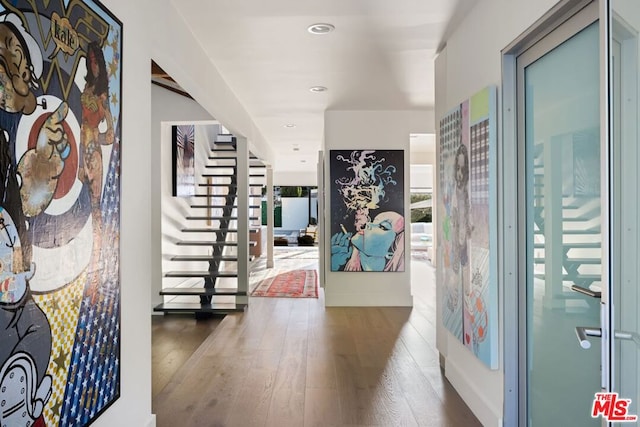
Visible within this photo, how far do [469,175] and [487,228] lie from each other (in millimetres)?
416

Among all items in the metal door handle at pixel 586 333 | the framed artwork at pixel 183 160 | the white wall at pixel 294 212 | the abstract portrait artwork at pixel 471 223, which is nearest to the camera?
the metal door handle at pixel 586 333

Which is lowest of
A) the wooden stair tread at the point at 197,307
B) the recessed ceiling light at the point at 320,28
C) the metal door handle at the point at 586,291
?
the wooden stair tread at the point at 197,307

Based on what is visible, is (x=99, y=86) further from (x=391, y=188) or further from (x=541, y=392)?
(x=391, y=188)

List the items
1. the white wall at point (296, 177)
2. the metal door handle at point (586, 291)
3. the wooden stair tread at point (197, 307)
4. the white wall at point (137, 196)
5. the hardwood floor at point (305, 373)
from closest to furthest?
the metal door handle at point (586, 291) < the white wall at point (137, 196) < the hardwood floor at point (305, 373) < the wooden stair tread at point (197, 307) < the white wall at point (296, 177)

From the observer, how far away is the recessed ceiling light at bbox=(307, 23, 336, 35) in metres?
2.87

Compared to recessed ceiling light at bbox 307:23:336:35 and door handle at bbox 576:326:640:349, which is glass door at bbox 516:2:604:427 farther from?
recessed ceiling light at bbox 307:23:336:35

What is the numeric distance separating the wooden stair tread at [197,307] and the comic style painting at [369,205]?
1.36m

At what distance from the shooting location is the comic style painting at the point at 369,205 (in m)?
5.53

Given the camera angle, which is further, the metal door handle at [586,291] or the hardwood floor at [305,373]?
the hardwood floor at [305,373]

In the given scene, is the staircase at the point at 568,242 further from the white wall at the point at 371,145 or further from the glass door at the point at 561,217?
the white wall at the point at 371,145

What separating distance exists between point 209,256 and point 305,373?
10.5 feet

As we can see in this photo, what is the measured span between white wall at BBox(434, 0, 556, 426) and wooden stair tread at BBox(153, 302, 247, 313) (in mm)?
2848

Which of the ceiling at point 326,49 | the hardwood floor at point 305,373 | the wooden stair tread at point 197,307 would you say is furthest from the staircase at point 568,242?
the wooden stair tread at point 197,307

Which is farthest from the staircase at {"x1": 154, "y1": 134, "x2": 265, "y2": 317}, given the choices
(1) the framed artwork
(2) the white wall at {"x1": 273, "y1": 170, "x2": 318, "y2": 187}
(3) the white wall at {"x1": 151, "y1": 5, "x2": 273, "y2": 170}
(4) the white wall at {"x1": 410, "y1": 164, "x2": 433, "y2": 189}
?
(4) the white wall at {"x1": 410, "y1": 164, "x2": 433, "y2": 189}
